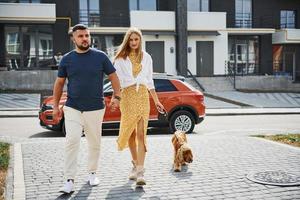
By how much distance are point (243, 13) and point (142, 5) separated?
7.83 m

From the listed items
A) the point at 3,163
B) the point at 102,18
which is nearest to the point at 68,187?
the point at 3,163

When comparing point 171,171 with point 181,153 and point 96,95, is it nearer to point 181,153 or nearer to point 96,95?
point 181,153

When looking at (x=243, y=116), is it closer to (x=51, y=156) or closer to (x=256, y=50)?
(x=51, y=156)

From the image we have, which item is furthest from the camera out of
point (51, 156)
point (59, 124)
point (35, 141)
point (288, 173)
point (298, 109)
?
point (298, 109)

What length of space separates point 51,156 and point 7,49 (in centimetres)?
2284

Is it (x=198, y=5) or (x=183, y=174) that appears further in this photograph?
(x=198, y=5)

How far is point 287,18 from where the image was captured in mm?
36156

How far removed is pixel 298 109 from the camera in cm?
2097

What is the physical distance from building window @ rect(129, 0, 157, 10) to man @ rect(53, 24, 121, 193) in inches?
1027

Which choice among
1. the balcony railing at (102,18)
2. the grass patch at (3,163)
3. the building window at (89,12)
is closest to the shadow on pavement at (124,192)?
the grass patch at (3,163)

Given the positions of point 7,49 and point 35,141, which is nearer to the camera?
point 35,141

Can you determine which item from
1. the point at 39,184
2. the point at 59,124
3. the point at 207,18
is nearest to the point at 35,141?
the point at 59,124

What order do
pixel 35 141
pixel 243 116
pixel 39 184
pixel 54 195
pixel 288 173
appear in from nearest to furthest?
pixel 54 195 < pixel 39 184 < pixel 288 173 < pixel 35 141 < pixel 243 116

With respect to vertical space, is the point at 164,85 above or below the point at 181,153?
above
